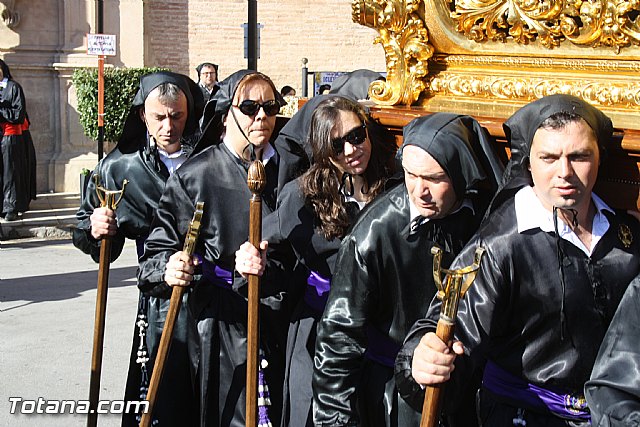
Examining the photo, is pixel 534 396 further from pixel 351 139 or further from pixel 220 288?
pixel 220 288

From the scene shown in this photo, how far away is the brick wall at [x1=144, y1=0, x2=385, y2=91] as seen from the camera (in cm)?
2073

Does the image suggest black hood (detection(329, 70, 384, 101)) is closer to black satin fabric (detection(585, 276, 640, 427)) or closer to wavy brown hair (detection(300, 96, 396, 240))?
wavy brown hair (detection(300, 96, 396, 240))

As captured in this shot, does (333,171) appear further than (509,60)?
Yes

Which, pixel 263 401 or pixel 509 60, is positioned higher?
pixel 509 60

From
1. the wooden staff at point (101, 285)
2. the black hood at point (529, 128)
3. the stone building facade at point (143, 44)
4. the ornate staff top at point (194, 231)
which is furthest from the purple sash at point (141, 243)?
the stone building facade at point (143, 44)

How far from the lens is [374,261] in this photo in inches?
138

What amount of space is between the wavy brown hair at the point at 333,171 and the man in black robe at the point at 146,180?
3.79 feet

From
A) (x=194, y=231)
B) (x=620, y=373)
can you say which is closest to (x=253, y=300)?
(x=194, y=231)

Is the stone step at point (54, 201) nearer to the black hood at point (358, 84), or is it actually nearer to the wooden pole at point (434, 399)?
the black hood at point (358, 84)

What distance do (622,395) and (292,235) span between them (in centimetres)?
187

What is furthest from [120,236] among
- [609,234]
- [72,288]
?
[72,288]

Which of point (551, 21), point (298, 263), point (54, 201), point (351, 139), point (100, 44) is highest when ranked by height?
point (100, 44)

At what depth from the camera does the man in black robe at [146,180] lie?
5062mm

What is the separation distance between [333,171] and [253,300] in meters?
0.59
